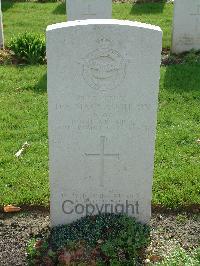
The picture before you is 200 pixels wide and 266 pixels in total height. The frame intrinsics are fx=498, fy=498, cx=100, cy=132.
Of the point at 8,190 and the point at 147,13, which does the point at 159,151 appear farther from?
the point at 147,13

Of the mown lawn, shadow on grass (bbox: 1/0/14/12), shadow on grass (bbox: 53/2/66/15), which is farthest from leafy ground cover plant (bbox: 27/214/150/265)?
shadow on grass (bbox: 1/0/14/12)

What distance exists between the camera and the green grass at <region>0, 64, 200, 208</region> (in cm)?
532

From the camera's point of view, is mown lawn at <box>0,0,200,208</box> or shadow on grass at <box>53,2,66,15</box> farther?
shadow on grass at <box>53,2,66,15</box>

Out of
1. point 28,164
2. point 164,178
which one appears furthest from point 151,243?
point 28,164

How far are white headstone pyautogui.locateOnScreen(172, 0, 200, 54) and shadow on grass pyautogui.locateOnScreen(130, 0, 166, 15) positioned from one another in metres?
3.12

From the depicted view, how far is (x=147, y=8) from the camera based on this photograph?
13141 mm

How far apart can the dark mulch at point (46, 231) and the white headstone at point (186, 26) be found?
215 inches

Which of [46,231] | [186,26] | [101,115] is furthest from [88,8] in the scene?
[46,231]

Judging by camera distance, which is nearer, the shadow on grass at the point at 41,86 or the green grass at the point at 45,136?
the green grass at the point at 45,136

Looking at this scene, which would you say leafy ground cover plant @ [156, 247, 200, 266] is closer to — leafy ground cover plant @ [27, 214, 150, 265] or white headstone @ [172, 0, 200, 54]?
leafy ground cover plant @ [27, 214, 150, 265]

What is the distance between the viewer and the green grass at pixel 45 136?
5.32 m

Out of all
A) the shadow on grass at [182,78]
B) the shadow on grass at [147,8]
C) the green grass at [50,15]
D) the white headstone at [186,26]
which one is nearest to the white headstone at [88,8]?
the white headstone at [186,26]

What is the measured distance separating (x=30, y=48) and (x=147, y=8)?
16.6 ft

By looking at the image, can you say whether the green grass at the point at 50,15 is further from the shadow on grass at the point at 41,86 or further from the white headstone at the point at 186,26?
the shadow on grass at the point at 41,86
